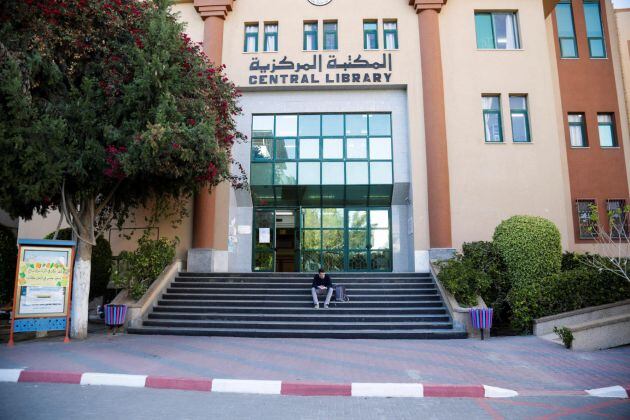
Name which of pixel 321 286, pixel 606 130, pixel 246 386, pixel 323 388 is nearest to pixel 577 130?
pixel 606 130

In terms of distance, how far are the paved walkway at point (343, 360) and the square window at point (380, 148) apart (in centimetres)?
819

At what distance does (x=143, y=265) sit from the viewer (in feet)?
44.8

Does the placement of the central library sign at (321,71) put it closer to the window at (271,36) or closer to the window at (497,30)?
the window at (271,36)

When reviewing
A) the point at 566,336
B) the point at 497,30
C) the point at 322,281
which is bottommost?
the point at 566,336

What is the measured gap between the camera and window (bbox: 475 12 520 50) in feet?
56.4

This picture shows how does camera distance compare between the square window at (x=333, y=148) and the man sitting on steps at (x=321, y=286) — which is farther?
the square window at (x=333, y=148)

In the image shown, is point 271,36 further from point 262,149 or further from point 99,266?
point 99,266

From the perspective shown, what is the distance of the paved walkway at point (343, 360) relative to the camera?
6.98 meters

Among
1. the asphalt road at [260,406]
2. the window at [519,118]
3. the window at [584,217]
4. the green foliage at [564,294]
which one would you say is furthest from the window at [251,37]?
the asphalt road at [260,406]

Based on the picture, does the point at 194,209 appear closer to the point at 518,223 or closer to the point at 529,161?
the point at 518,223

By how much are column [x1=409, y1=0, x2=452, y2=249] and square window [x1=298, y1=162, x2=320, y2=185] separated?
4.13 metres

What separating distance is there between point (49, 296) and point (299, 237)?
899 cm

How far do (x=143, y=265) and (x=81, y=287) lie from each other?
2554mm

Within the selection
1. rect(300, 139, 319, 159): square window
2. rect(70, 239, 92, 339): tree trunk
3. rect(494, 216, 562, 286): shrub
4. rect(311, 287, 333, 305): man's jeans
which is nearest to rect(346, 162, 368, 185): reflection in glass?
rect(300, 139, 319, 159): square window
